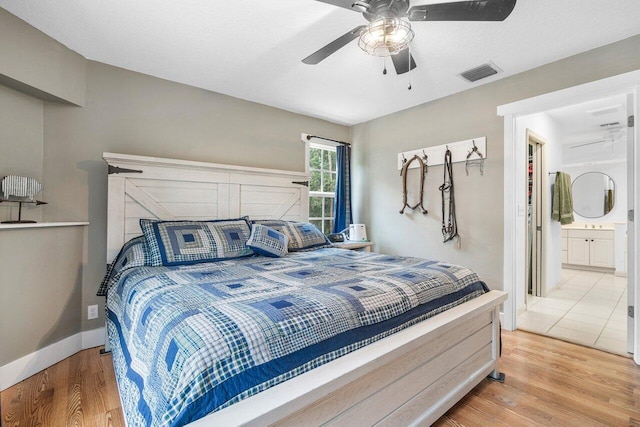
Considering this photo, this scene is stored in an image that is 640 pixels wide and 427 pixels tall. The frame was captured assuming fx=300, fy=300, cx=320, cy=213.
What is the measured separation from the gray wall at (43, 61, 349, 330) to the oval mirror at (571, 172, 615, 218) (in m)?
6.55

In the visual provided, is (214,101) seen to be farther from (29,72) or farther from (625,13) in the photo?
(625,13)

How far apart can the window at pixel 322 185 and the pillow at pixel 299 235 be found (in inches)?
44.2

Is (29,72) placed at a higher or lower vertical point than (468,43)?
lower

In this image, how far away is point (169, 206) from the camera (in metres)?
2.80

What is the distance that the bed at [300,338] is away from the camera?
3.03ft

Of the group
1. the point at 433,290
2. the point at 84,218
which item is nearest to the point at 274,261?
the point at 433,290

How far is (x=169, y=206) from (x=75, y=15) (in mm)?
1503

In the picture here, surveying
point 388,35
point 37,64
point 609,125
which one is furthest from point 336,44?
point 609,125

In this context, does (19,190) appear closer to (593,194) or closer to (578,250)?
(578,250)

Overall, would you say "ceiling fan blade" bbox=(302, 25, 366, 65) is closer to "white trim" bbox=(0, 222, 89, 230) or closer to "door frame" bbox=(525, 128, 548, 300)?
"white trim" bbox=(0, 222, 89, 230)

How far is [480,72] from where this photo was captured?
281cm

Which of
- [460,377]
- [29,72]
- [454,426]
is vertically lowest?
[454,426]

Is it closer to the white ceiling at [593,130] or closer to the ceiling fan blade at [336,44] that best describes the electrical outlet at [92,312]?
the ceiling fan blade at [336,44]

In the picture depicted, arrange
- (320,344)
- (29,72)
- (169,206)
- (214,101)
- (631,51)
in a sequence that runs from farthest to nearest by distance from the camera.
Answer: (214,101), (169,206), (631,51), (29,72), (320,344)
